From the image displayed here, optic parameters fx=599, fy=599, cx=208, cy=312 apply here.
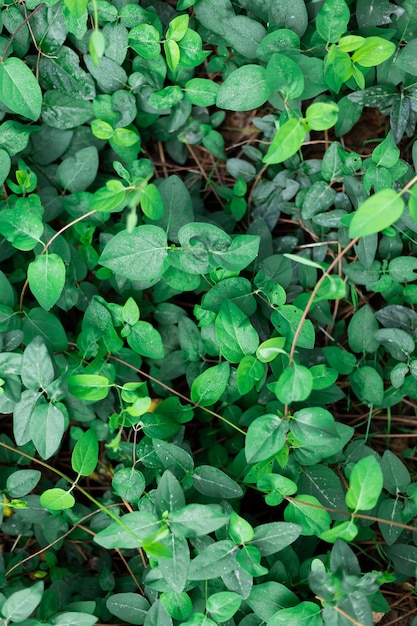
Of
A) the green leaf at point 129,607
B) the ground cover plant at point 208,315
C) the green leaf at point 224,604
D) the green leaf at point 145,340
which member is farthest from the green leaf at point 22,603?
the green leaf at point 145,340

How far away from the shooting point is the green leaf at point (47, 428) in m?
1.57

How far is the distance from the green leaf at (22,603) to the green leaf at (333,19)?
1603mm

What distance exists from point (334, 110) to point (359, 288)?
2.37 ft

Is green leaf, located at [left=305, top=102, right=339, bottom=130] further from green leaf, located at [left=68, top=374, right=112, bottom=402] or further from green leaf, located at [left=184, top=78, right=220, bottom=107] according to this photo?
green leaf, located at [left=68, top=374, right=112, bottom=402]

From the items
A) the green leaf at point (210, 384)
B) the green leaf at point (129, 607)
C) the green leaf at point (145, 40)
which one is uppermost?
the green leaf at point (145, 40)

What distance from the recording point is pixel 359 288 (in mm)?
2074

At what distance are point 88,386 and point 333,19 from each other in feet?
3.89

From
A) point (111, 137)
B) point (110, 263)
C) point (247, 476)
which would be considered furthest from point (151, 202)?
point (247, 476)

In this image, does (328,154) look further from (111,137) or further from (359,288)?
(111,137)

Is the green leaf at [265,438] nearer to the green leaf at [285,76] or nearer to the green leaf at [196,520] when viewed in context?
the green leaf at [196,520]

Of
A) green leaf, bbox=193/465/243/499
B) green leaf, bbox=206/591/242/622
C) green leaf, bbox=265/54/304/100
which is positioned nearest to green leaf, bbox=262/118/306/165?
green leaf, bbox=265/54/304/100

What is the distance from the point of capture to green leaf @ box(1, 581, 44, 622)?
1.45m

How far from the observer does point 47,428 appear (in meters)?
1.57

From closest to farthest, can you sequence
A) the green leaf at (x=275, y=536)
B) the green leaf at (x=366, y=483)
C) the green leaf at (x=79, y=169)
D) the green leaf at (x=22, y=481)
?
the green leaf at (x=366, y=483)
the green leaf at (x=275, y=536)
the green leaf at (x=22, y=481)
the green leaf at (x=79, y=169)
